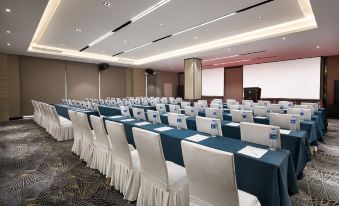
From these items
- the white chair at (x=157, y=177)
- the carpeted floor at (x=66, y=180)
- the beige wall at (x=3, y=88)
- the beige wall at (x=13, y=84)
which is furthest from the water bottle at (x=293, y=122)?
the beige wall at (x=13, y=84)

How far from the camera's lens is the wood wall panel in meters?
14.9

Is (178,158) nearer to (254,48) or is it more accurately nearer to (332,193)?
(332,193)

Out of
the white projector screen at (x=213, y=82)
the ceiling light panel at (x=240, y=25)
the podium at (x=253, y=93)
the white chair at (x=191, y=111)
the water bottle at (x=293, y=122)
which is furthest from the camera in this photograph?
the white projector screen at (x=213, y=82)

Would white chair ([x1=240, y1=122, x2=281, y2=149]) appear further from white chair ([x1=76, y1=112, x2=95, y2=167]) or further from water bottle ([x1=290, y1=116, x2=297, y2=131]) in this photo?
white chair ([x1=76, y1=112, x2=95, y2=167])

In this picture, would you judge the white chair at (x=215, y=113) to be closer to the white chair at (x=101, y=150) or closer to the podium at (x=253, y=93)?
the white chair at (x=101, y=150)

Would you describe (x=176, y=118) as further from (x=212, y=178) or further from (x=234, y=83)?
(x=234, y=83)

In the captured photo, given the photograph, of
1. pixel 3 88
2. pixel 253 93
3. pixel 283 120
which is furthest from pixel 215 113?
pixel 3 88

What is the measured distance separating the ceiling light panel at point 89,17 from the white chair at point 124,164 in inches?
145

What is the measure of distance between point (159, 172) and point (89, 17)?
5632 millimetres

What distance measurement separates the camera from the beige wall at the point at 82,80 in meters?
13.2

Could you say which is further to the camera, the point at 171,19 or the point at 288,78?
the point at 288,78

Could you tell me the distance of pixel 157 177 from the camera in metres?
2.14

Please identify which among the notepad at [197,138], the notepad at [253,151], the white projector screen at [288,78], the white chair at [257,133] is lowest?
the notepad at [253,151]

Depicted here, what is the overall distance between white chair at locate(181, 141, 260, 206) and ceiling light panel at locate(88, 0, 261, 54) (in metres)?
4.51
